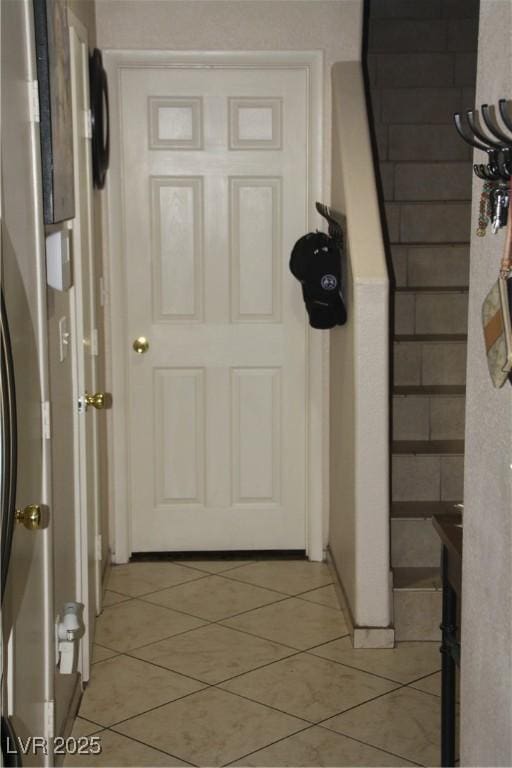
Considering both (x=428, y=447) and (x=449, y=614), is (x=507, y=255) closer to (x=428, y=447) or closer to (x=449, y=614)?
(x=449, y=614)

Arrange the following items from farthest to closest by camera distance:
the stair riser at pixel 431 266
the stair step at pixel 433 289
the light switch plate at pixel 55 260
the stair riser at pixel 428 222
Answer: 1. the stair riser at pixel 428 222
2. the stair riser at pixel 431 266
3. the stair step at pixel 433 289
4. the light switch plate at pixel 55 260

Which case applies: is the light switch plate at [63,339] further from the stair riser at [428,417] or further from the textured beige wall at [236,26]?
the textured beige wall at [236,26]

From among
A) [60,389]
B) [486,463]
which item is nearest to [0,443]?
[486,463]

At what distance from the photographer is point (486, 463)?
1966 mm

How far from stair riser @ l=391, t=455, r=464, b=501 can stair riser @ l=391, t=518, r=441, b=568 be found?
8.2 inches

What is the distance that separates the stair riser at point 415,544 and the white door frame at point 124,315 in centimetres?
82

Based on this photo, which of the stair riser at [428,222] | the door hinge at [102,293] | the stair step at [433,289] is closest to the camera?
the door hinge at [102,293]

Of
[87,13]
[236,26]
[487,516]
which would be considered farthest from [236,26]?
[487,516]

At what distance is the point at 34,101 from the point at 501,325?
1.42 meters

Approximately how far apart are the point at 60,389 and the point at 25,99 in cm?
94

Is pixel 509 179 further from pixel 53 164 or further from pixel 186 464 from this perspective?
pixel 186 464

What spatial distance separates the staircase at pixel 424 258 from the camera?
4148mm

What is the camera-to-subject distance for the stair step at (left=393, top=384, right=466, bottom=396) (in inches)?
179

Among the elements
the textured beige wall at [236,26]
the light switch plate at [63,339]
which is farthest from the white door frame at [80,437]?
the textured beige wall at [236,26]
